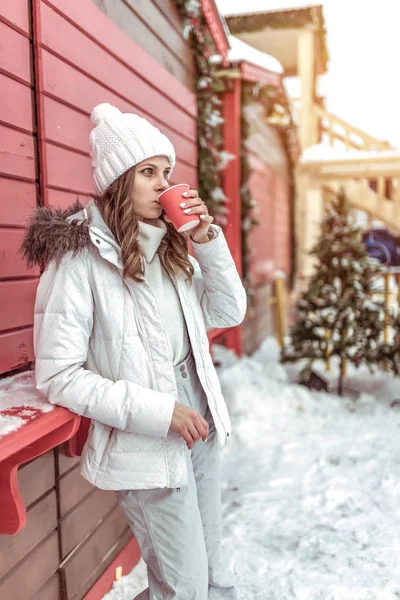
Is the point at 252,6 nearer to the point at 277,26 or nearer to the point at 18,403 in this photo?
the point at 277,26

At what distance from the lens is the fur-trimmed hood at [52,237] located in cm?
159

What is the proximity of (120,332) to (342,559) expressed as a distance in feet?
6.25

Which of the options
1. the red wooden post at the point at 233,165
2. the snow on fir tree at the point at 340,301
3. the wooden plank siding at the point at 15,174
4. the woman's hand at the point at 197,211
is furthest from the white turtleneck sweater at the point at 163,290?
the red wooden post at the point at 233,165

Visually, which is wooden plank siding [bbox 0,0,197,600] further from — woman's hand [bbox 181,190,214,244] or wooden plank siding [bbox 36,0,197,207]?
woman's hand [bbox 181,190,214,244]

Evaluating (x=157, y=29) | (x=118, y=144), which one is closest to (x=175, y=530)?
(x=118, y=144)

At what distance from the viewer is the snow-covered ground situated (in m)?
2.56

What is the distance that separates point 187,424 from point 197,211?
0.63m

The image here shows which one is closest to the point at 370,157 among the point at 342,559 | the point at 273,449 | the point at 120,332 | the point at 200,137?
the point at 200,137

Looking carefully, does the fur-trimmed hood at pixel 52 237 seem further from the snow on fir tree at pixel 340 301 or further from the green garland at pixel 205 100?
the snow on fir tree at pixel 340 301

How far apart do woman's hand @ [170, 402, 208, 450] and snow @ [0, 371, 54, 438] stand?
1.19 feet

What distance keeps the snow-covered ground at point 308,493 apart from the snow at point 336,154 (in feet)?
20.0

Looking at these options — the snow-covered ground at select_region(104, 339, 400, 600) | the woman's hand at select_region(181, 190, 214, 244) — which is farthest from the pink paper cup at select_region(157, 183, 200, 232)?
the snow-covered ground at select_region(104, 339, 400, 600)

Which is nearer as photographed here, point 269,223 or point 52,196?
point 52,196

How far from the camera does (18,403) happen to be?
5.25 ft
